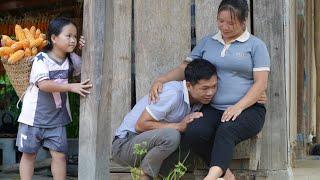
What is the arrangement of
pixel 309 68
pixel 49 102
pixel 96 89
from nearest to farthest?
pixel 96 89
pixel 49 102
pixel 309 68

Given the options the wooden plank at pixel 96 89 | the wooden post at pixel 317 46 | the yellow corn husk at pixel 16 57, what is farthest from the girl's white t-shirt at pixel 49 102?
the wooden post at pixel 317 46

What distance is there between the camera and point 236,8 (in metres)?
4.25

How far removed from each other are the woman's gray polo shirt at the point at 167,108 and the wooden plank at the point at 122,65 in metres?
0.35

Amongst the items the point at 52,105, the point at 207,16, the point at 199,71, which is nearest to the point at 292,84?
the point at 207,16

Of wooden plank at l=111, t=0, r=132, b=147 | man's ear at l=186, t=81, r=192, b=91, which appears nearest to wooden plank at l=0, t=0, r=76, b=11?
wooden plank at l=111, t=0, r=132, b=147

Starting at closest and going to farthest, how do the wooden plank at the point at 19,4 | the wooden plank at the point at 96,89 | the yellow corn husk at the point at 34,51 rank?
the wooden plank at the point at 96,89 < the yellow corn husk at the point at 34,51 < the wooden plank at the point at 19,4

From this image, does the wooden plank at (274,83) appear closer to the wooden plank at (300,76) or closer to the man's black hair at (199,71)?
the man's black hair at (199,71)

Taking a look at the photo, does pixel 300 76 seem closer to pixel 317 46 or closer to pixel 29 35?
pixel 317 46

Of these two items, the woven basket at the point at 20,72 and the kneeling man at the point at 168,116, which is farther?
the woven basket at the point at 20,72

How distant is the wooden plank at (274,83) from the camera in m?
4.60

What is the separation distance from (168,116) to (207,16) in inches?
33.6

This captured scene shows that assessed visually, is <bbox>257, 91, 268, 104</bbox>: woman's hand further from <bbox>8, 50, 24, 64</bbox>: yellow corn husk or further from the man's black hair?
<bbox>8, 50, 24, 64</bbox>: yellow corn husk

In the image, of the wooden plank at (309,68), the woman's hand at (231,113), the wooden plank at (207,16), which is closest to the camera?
the woman's hand at (231,113)

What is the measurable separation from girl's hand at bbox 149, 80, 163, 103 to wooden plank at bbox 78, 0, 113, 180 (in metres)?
0.68
